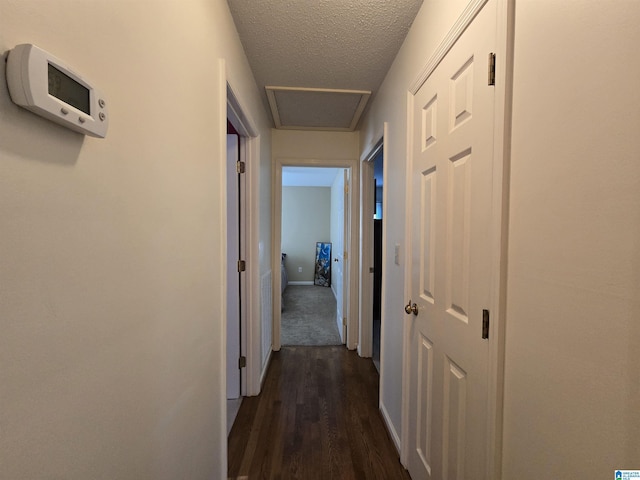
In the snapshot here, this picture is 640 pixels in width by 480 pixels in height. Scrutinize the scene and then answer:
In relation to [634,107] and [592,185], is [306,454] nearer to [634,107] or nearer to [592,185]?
[592,185]

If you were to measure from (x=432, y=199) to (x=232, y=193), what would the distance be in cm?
143

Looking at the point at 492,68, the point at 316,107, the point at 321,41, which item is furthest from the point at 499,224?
the point at 316,107

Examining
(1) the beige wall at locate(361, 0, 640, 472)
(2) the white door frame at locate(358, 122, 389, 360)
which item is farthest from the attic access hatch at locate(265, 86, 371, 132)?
(1) the beige wall at locate(361, 0, 640, 472)

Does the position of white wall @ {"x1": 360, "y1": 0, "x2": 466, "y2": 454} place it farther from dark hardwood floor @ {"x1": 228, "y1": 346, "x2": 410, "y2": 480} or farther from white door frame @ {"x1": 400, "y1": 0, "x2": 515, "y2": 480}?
white door frame @ {"x1": 400, "y1": 0, "x2": 515, "y2": 480}

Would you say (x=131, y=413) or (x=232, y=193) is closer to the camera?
(x=131, y=413)

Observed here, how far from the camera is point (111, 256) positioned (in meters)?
0.58

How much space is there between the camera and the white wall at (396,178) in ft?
4.29

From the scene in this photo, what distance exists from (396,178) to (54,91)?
1553 millimetres

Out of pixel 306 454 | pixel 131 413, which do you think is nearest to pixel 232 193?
pixel 131 413

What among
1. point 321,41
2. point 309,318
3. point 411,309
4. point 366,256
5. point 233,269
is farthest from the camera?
point 309,318

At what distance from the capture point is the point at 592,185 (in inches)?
21.0

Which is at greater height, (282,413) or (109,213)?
(109,213)

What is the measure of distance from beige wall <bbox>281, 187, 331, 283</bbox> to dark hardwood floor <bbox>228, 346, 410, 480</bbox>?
155 inches

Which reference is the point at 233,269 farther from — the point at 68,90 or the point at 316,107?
the point at 68,90
